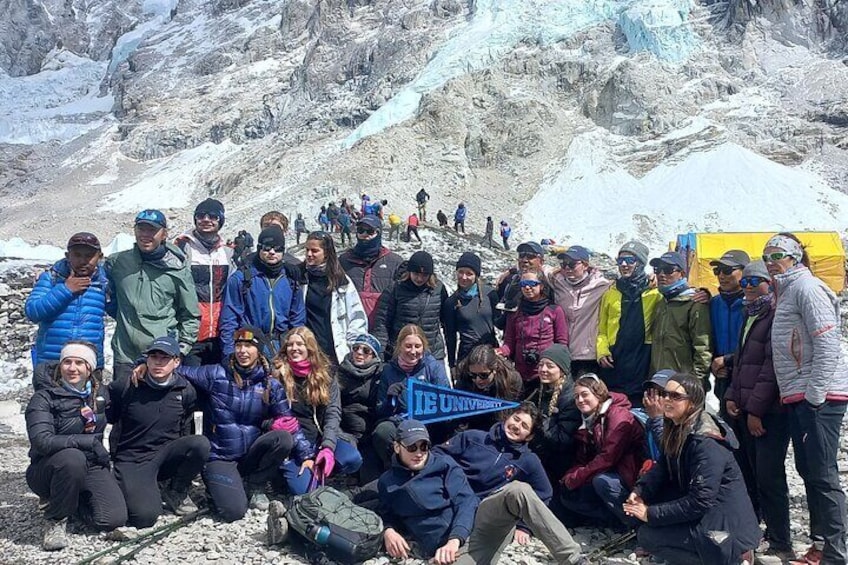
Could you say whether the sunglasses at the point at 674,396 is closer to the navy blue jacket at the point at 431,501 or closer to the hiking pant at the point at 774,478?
the hiking pant at the point at 774,478

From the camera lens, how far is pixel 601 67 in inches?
1980

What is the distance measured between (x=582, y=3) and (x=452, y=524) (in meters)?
57.1

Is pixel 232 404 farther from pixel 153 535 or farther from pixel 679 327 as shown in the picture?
pixel 679 327

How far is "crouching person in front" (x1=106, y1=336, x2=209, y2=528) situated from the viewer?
17.1 ft

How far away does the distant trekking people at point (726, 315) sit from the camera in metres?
5.50

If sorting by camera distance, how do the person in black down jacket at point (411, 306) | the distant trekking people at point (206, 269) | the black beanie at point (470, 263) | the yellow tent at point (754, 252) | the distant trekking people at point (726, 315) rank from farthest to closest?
1. the yellow tent at point (754, 252)
2. the black beanie at point (470, 263)
3. the person in black down jacket at point (411, 306)
4. the distant trekking people at point (206, 269)
5. the distant trekking people at point (726, 315)

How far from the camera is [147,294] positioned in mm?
5738

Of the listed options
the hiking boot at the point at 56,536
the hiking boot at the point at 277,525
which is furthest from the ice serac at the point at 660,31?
the hiking boot at the point at 56,536

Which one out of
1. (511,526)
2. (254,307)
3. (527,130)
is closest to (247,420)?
(254,307)

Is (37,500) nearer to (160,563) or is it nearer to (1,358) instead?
(160,563)

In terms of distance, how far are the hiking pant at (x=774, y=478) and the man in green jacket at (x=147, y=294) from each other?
4544 mm

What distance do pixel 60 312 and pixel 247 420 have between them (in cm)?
169

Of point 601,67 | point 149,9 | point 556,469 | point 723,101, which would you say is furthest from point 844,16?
point 149,9

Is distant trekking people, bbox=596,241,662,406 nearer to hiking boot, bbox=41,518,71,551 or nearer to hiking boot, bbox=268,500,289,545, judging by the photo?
hiking boot, bbox=268,500,289,545
